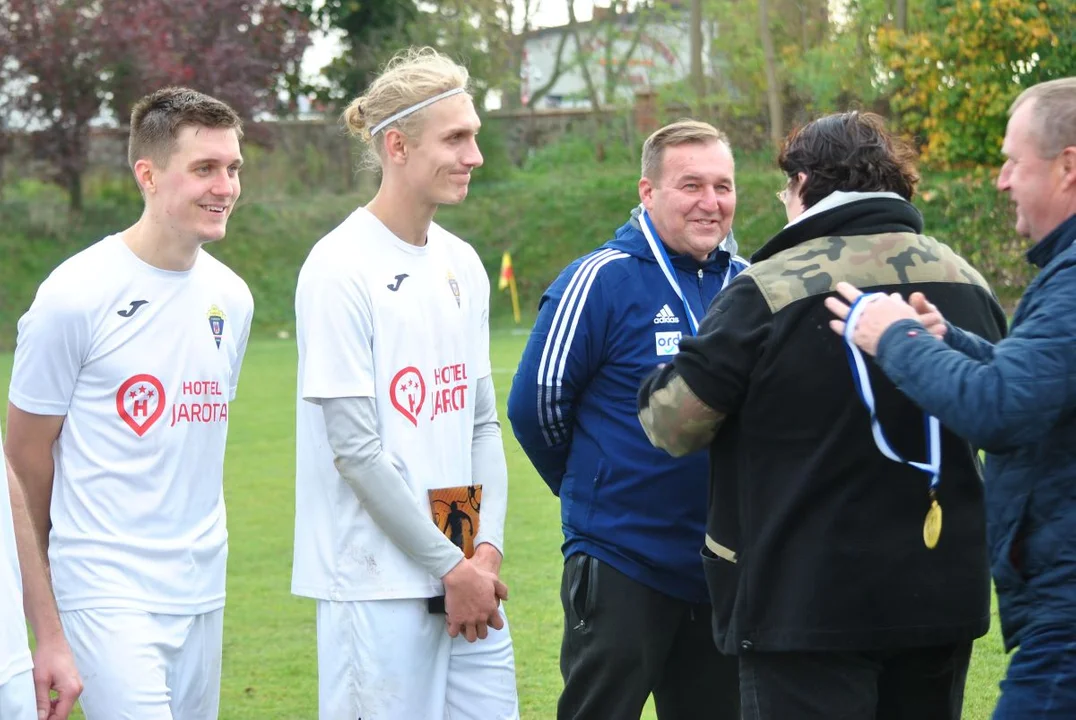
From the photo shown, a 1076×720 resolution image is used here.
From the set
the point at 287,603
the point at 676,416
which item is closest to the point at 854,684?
the point at 676,416

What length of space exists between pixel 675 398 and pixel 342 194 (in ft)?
97.6

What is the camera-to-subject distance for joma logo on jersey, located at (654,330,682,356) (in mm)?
4449

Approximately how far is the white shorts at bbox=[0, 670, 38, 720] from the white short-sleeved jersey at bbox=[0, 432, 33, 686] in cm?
2

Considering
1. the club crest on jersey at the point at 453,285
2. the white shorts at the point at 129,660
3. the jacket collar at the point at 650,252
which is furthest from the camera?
the jacket collar at the point at 650,252

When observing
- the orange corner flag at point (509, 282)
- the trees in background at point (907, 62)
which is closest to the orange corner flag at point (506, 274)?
the orange corner flag at point (509, 282)

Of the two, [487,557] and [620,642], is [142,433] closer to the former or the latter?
[487,557]

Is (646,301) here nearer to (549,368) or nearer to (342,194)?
(549,368)

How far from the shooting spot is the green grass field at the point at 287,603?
6438 mm

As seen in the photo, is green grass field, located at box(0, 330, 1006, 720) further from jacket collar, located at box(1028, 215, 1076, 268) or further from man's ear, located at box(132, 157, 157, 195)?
jacket collar, located at box(1028, 215, 1076, 268)

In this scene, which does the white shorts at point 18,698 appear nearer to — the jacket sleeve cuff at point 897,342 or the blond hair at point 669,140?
the jacket sleeve cuff at point 897,342

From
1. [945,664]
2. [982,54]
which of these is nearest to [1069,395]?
[945,664]

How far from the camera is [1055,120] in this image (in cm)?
317

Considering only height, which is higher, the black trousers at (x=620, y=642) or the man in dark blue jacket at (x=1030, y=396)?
the man in dark blue jacket at (x=1030, y=396)

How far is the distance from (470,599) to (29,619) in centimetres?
129
